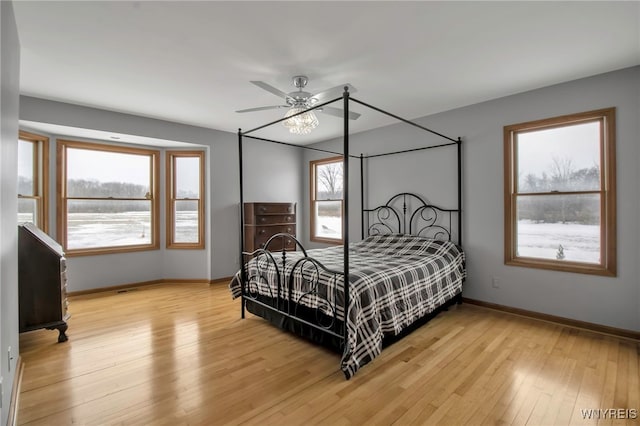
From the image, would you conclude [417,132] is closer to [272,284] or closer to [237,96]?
[237,96]

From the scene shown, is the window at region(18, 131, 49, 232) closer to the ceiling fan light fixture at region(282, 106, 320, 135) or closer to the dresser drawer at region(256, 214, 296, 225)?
the dresser drawer at region(256, 214, 296, 225)

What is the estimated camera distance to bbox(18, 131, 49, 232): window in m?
3.64

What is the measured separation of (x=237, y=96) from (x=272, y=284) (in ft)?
6.93

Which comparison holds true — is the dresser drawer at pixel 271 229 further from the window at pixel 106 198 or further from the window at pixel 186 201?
the window at pixel 106 198

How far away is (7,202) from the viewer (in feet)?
5.89

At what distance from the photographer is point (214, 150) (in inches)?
193

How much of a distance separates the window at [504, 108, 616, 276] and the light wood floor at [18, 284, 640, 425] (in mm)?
773

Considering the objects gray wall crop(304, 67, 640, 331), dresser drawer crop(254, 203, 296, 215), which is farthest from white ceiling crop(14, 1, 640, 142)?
dresser drawer crop(254, 203, 296, 215)

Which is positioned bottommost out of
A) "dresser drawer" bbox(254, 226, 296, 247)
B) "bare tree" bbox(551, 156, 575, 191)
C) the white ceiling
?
"dresser drawer" bbox(254, 226, 296, 247)

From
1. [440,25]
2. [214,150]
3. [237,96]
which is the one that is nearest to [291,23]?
[440,25]

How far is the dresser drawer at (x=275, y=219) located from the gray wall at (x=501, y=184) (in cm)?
140

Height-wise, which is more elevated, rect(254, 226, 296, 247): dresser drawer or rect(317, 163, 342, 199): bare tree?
rect(317, 163, 342, 199): bare tree

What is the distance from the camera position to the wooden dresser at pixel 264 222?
4742 mm

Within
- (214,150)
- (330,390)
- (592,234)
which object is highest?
(214,150)
